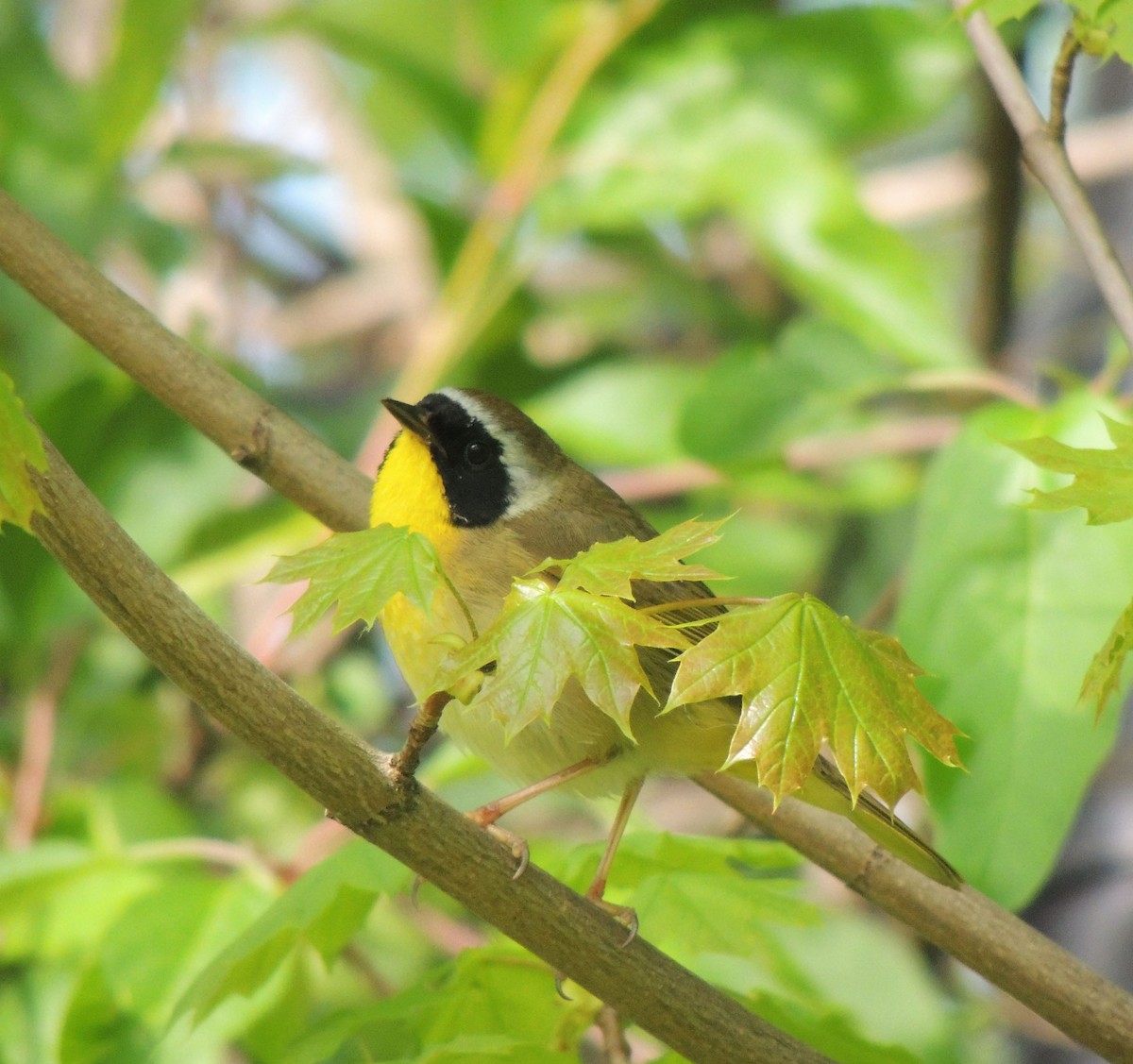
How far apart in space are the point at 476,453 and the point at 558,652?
45.3 inches

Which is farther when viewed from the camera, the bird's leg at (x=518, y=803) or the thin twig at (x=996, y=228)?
the thin twig at (x=996, y=228)

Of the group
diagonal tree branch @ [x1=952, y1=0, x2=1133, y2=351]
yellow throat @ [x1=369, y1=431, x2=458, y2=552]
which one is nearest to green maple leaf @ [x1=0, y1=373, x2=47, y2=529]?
yellow throat @ [x1=369, y1=431, x2=458, y2=552]

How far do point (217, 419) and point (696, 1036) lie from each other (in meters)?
0.96

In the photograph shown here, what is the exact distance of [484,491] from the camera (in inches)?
95.3

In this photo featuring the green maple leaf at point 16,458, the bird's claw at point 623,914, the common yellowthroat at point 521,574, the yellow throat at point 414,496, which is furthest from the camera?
the yellow throat at point 414,496

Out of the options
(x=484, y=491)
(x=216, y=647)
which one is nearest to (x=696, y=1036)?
(x=216, y=647)

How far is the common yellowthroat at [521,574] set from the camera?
6.78ft

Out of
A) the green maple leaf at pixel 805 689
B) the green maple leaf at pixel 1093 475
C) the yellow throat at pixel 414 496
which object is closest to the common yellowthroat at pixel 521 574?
the yellow throat at pixel 414 496

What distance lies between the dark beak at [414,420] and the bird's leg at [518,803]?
60cm

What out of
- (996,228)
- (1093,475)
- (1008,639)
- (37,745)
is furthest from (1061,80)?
(37,745)

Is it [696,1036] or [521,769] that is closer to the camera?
[696,1036]

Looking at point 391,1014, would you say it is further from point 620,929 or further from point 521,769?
point 521,769

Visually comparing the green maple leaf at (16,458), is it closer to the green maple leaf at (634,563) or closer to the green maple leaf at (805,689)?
the green maple leaf at (634,563)

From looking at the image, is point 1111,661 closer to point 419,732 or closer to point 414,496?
point 419,732
